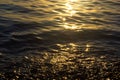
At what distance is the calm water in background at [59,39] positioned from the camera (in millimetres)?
7188

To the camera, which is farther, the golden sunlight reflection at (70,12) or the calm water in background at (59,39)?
the golden sunlight reflection at (70,12)

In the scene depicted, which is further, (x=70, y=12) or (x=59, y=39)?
(x=70, y=12)

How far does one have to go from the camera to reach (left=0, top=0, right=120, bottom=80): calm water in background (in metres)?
7.19

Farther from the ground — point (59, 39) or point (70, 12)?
point (70, 12)

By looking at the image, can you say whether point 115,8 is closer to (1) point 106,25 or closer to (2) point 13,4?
(1) point 106,25

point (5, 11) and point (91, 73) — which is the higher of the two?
point (5, 11)

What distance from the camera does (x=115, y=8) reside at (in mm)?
13719

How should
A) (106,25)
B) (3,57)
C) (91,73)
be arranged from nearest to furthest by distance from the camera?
1. (91,73)
2. (3,57)
3. (106,25)

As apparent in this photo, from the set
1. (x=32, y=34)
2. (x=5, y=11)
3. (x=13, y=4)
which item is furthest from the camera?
(x=13, y=4)

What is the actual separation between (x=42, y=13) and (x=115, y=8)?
3818mm

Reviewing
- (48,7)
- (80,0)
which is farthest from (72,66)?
(80,0)

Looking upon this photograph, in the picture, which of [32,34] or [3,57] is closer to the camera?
[3,57]

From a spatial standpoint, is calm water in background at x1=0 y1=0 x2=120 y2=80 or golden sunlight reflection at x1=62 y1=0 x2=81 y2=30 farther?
golden sunlight reflection at x1=62 y1=0 x2=81 y2=30

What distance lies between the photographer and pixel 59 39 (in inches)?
381
